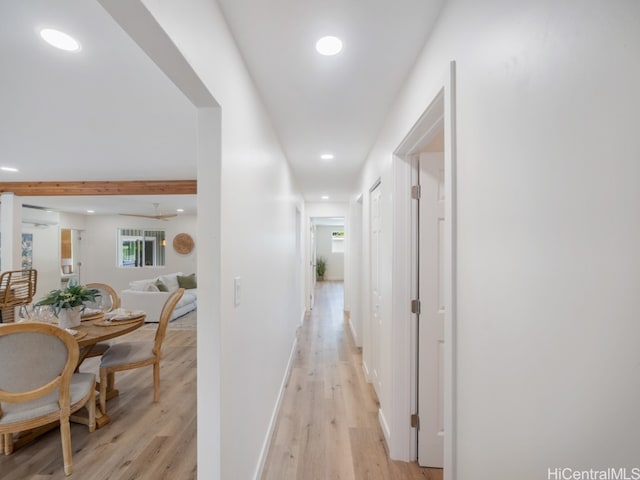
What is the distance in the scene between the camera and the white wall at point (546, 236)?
462 millimetres

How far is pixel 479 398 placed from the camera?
0.87 metres

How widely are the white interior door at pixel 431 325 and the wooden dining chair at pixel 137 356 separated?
2.30 meters

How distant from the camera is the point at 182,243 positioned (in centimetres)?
838

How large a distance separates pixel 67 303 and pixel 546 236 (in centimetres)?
331

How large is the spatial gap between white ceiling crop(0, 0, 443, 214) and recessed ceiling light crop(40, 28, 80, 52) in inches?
1.3

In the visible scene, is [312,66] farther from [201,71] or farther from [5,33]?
[5,33]

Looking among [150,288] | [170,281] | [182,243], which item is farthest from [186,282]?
[182,243]

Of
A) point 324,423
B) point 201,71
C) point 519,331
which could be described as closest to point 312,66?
point 201,71

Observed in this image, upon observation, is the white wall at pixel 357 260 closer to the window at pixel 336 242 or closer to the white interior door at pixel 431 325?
the white interior door at pixel 431 325

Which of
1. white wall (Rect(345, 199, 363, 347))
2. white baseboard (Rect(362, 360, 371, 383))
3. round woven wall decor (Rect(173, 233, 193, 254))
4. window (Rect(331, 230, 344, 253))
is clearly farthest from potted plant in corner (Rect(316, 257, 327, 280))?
white baseboard (Rect(362, 360, 371, 383))

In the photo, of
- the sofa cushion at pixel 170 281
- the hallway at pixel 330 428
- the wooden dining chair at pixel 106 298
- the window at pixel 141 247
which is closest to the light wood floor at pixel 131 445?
the hallway at pixel 330 428

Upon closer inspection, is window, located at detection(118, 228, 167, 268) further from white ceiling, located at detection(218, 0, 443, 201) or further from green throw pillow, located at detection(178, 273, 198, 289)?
white ceiling, located at detection(218, 0, 443, 201)

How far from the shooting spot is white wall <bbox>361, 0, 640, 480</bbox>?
462mm

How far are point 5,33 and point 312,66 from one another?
58.2 inches
